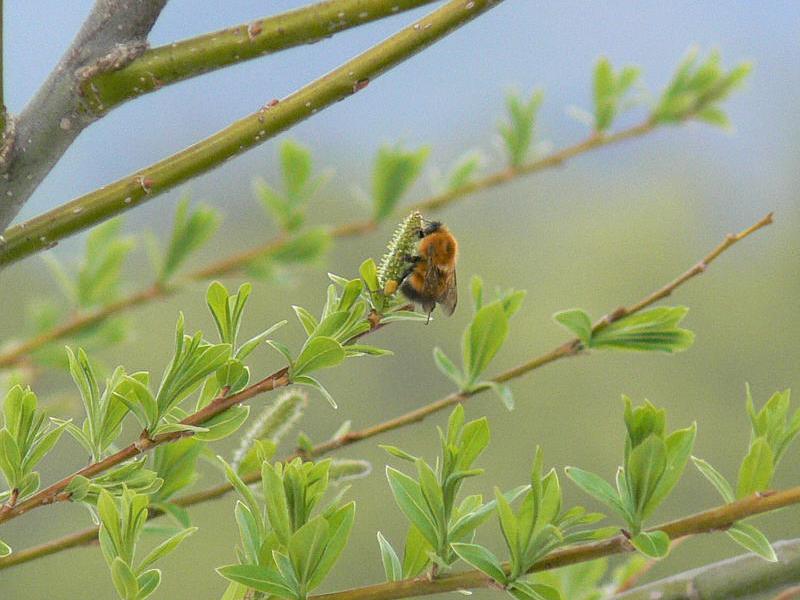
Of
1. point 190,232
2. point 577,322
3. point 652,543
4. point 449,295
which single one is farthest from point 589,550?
point 190,232

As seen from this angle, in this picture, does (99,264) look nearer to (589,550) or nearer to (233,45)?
(233,45)

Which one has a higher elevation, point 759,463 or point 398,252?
point 398,252

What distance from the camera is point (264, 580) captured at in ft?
0.98

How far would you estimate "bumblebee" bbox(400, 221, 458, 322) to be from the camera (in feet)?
1.36

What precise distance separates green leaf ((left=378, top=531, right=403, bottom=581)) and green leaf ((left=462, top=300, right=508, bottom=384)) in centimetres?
10

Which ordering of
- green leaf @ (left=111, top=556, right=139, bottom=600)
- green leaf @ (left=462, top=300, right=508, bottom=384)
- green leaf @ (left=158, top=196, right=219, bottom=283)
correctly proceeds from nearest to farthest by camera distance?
green leaf @ (left=111, top=556, right=139, bottom=600)
green leaf @ (left=462, top=300, right=508, bottom=384)
green leaf @ (left=158, top=196, right=219, bottom=283)

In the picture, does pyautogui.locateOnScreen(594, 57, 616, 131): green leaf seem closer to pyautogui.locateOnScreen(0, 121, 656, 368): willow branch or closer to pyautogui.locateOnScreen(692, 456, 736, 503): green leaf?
pyautogui.locateOnScreen(0, 121, 656, 368): willow branch

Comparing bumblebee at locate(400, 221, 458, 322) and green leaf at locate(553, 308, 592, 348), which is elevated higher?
bumblebee at locate(400, 221, 458, 322)

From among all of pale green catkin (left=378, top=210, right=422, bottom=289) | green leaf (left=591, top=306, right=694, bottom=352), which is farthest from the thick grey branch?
green leaf (left=591, top=306, right=694, bottom=352)

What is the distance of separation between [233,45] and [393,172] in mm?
349

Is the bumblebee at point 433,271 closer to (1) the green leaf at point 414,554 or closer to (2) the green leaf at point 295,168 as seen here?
(1) the green leaf at point 414,554

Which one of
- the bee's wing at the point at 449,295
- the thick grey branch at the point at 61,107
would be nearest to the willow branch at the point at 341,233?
the bee's wing at the point at 449,295

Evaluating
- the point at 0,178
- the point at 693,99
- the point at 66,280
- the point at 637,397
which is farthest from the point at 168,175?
the point at 637,397

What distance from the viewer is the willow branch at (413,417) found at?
0.37 m
